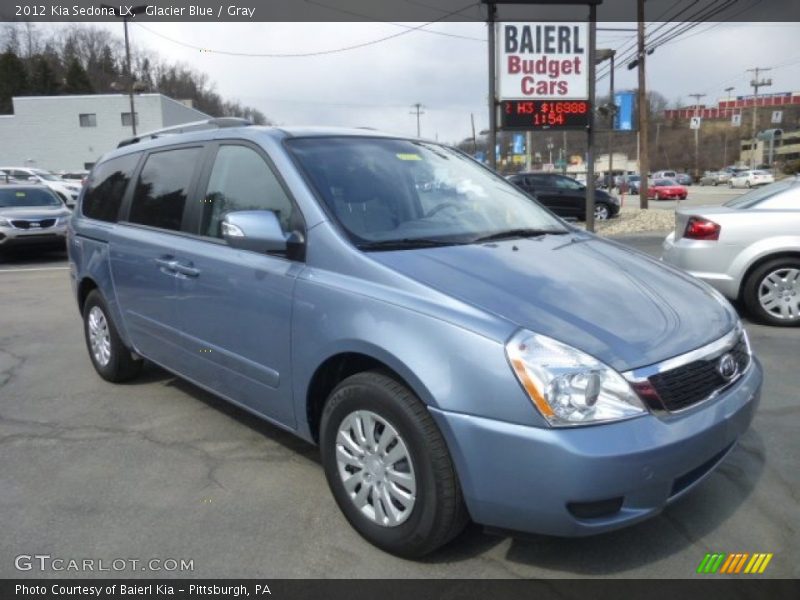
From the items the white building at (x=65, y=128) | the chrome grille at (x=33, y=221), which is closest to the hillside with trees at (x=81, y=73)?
the white building at (x=65, y=128)

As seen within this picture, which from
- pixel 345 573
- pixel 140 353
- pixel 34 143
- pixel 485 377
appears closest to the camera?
pixel 485 377

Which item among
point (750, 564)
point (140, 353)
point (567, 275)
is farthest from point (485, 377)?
point (140, 353)

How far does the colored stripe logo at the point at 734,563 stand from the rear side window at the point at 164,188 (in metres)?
3.29

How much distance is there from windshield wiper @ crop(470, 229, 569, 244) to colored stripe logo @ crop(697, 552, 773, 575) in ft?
5.59

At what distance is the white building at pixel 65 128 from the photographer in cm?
5169

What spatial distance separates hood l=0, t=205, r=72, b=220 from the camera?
1321cm

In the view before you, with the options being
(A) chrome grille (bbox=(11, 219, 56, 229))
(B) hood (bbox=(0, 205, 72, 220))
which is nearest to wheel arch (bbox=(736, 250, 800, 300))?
(B) hood (bbox=(0, 205, 72, 220))

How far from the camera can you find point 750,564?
263cm

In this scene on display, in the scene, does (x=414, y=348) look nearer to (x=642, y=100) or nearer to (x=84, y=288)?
(x=84, y=288)

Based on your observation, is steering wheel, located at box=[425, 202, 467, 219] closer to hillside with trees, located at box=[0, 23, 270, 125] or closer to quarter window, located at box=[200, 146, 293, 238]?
quarter window, located at box=[200, 146, 293, 238]

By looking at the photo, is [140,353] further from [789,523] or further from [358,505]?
[789,523]

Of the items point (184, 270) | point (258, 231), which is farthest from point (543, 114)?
point (258, 231)

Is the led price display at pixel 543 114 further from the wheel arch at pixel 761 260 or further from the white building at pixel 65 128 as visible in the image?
the white building at pixel 65 128
